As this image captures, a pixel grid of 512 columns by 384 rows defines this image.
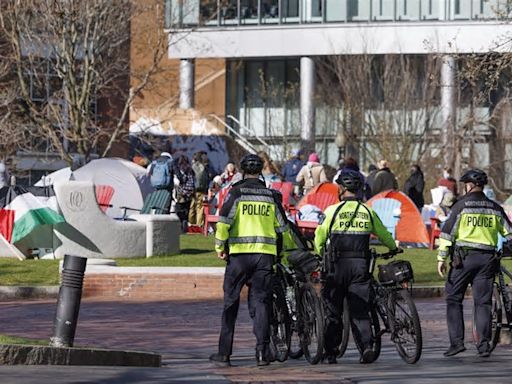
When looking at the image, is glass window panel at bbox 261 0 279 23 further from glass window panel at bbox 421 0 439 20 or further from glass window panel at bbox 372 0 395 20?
glass window panel at bbox 421 0 439 20

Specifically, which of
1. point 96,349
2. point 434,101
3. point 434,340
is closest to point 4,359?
point 96,349

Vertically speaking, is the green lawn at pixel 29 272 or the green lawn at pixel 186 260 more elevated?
the green lawn at pixel 186 260

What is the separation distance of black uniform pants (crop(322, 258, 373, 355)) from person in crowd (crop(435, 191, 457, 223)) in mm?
15590

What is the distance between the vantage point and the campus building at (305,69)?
2064 inches

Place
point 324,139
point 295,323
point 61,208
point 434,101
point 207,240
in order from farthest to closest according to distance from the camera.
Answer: point 324,139, point 434,101, point 207,240, point 61,208, point 295,323

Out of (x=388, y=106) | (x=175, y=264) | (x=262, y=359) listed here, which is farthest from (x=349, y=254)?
(x=388, y=106)

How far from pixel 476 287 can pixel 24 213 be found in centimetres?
1146

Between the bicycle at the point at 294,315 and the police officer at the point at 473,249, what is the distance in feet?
5.15

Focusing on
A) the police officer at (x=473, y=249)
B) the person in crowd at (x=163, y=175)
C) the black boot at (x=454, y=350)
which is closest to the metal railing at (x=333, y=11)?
the person in crowd at (x=163, y=175)

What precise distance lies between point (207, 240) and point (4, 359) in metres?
17.1

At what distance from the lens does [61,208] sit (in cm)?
2553

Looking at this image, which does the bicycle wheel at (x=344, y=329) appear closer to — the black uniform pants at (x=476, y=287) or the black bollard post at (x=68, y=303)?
the black uniform pants at (x=476, y=287)

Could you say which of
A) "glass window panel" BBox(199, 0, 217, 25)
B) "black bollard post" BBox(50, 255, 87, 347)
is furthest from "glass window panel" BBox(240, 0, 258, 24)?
"black bollard post" BBox(50, 255, 87, 347)

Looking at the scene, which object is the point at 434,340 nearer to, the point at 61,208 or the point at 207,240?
the point at 61,208
